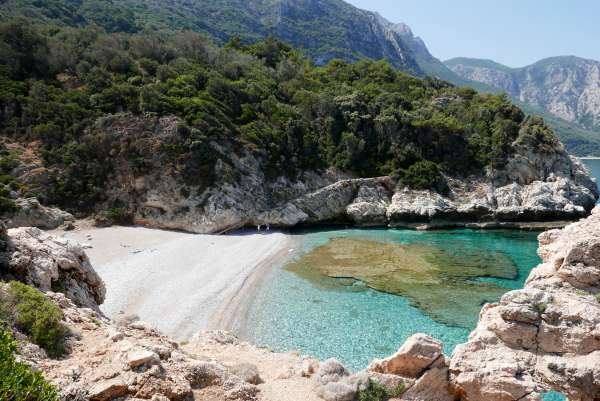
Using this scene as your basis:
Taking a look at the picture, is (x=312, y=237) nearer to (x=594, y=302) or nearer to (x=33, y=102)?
(x=594, y=302)

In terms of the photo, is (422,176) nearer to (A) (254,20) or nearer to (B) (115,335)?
(B) (115,335)

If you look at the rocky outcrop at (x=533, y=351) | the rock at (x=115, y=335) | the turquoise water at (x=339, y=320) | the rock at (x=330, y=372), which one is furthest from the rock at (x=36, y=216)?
the rocky outcrop at (x=533, y=351)

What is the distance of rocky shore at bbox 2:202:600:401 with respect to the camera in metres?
6.79

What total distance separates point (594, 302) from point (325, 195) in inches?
1145

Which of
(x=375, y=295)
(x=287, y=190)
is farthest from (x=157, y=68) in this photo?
(x=375, y=295)

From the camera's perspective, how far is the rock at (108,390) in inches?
235

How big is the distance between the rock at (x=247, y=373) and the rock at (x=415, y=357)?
10.5 feet

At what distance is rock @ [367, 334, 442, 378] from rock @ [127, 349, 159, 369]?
17.9 ft

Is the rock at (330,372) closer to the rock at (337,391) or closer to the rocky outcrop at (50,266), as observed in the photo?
the rock at (337,391)

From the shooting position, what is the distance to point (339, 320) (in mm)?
17188

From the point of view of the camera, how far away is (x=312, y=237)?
32.6 meters

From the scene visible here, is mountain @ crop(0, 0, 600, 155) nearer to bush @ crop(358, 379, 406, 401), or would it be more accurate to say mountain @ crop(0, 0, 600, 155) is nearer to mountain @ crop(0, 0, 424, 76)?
mountain @ crop(0, 0, 424, 76)

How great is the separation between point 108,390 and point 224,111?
35.9 metres

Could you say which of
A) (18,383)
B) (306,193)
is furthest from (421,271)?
(18,383)
